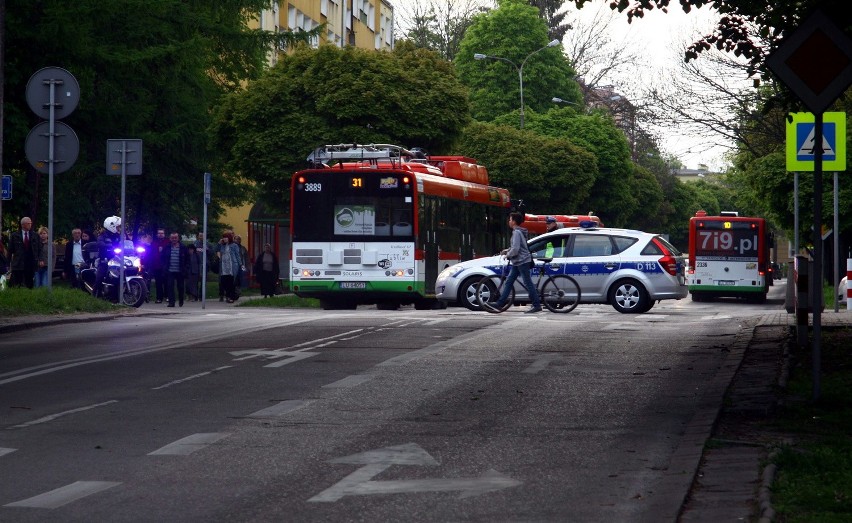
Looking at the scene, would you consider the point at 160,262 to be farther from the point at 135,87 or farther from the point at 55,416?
the point at 55,416

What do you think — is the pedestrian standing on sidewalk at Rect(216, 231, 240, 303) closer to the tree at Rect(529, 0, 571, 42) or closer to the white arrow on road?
the white arrow on road

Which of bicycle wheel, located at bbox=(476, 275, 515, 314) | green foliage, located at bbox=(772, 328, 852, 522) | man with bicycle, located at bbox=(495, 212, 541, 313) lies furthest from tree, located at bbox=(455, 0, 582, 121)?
green foliage, located at bbox=(772, 328, 852, 522)

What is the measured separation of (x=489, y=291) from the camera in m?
26.8

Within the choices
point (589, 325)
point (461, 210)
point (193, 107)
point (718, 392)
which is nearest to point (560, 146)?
point (193, 107)

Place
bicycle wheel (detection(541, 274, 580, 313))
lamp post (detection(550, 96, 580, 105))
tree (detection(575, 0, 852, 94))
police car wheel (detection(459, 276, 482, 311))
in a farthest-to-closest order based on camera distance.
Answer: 1. lamp post (detection(550, 96, 580, 105))
2. police car wheel (detection(459, 276, 482, 311))
3. bicycle wheel (detection(541, 274, 580, 313))
4. tree (detection(575, 0, 852, 94))

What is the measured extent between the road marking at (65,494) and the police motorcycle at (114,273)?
22.9 m

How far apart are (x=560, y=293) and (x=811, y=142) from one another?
28.5 ft

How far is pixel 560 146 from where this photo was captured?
71.5 meters

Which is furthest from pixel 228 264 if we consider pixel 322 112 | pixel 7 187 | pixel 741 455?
pixel 741 455

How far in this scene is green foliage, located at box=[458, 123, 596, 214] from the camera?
226 ft

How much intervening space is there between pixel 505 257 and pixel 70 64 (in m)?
11.2

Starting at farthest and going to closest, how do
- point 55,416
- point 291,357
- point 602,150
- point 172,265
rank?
point 602,150, point 172,265, point 291,357, point 55,416

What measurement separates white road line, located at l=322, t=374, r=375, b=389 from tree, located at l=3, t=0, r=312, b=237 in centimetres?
1836

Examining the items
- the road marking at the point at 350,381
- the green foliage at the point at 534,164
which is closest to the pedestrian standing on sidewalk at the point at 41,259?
the road marking at the point at 350,381
